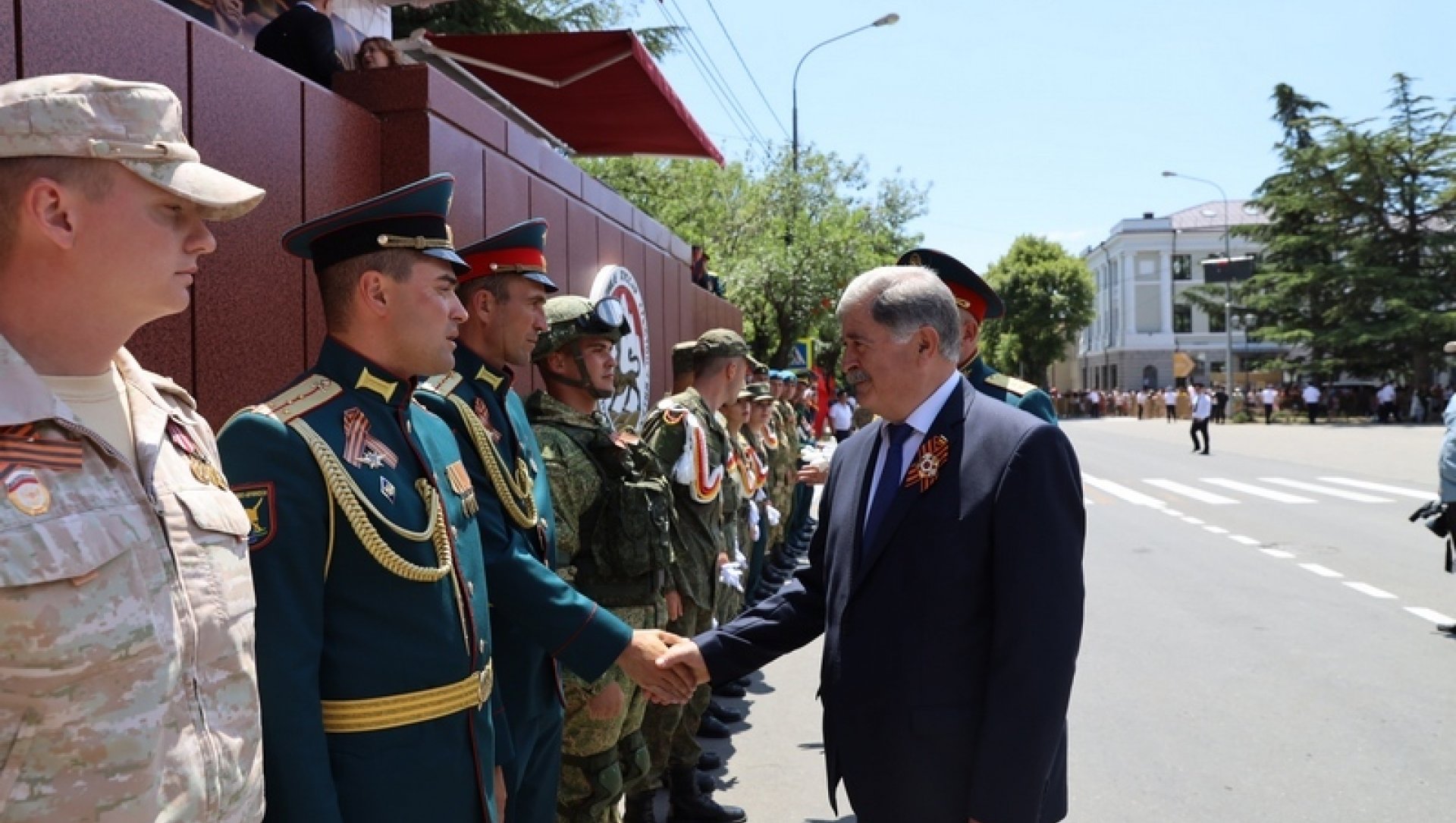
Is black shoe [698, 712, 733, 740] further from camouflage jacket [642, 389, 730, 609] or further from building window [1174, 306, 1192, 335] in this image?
building window [1174, 306, 1192, 335]

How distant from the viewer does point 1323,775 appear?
16.3ft

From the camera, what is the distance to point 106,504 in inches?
56.6

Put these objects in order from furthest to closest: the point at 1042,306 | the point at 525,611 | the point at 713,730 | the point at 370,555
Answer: the point at 1042,306 < the point at 713,730 < the point at 525,611 < the point at 370,555

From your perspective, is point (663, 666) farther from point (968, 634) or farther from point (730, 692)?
point (730, 692)

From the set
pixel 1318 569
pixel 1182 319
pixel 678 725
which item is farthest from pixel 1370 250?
pixel 678 725

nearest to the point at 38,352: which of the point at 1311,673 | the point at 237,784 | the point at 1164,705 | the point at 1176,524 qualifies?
the point at 237,784

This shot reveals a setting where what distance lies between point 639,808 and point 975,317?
2397mm

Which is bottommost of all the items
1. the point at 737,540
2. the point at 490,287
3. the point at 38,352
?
the point at 737,540

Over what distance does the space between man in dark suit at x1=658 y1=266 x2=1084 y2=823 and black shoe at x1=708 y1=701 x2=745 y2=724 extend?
3662 millimetres

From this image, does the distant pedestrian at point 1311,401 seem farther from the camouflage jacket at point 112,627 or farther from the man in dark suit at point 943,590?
the camouflage jacket at point 112,627

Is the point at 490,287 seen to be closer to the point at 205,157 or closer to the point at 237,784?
the point at 205,157

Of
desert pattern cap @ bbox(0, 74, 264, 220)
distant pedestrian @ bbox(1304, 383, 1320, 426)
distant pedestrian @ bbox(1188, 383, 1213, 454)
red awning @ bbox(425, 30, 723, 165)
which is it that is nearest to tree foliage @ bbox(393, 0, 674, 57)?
red awning @ bbox(425, 30, 723, 165)

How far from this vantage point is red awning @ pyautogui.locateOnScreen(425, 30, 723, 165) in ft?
23.9

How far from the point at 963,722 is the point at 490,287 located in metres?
1.91
